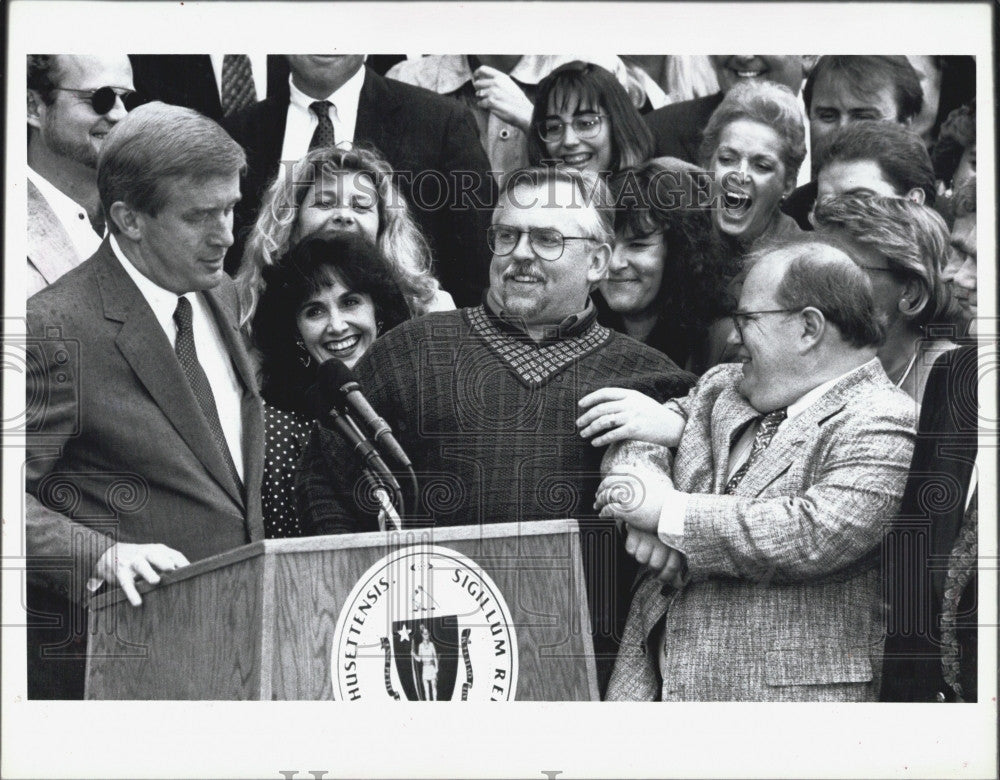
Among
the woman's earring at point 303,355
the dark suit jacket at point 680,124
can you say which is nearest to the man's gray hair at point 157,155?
the woman's earring at point 303,355

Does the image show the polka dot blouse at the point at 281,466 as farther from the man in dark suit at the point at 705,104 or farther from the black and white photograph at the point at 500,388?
the man in dark suit at the point at 705,104

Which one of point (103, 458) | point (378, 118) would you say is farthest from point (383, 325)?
point (103, 458)

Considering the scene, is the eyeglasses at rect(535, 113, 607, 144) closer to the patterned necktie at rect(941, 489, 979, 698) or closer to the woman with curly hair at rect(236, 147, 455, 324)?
the woman with curly hair at rect(236, 147, 455, 324)

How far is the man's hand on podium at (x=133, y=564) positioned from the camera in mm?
5652

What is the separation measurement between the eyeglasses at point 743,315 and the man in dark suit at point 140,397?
1.96 metres


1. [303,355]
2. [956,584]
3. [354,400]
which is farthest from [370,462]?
[956,584]

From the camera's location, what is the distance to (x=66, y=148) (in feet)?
19.5

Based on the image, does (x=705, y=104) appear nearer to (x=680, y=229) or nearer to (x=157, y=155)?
(x=680, y=229)

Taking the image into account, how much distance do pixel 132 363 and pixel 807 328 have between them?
2671 millimetres

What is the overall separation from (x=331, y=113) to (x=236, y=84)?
1.31 feet

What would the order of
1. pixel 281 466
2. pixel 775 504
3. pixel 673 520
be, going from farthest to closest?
pixel 281 466 → pixel 673 520 → pixel 775 504

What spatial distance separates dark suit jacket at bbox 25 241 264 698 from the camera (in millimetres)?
5762

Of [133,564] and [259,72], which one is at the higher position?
[259,72]

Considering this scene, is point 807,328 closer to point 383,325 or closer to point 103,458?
point 383,325
